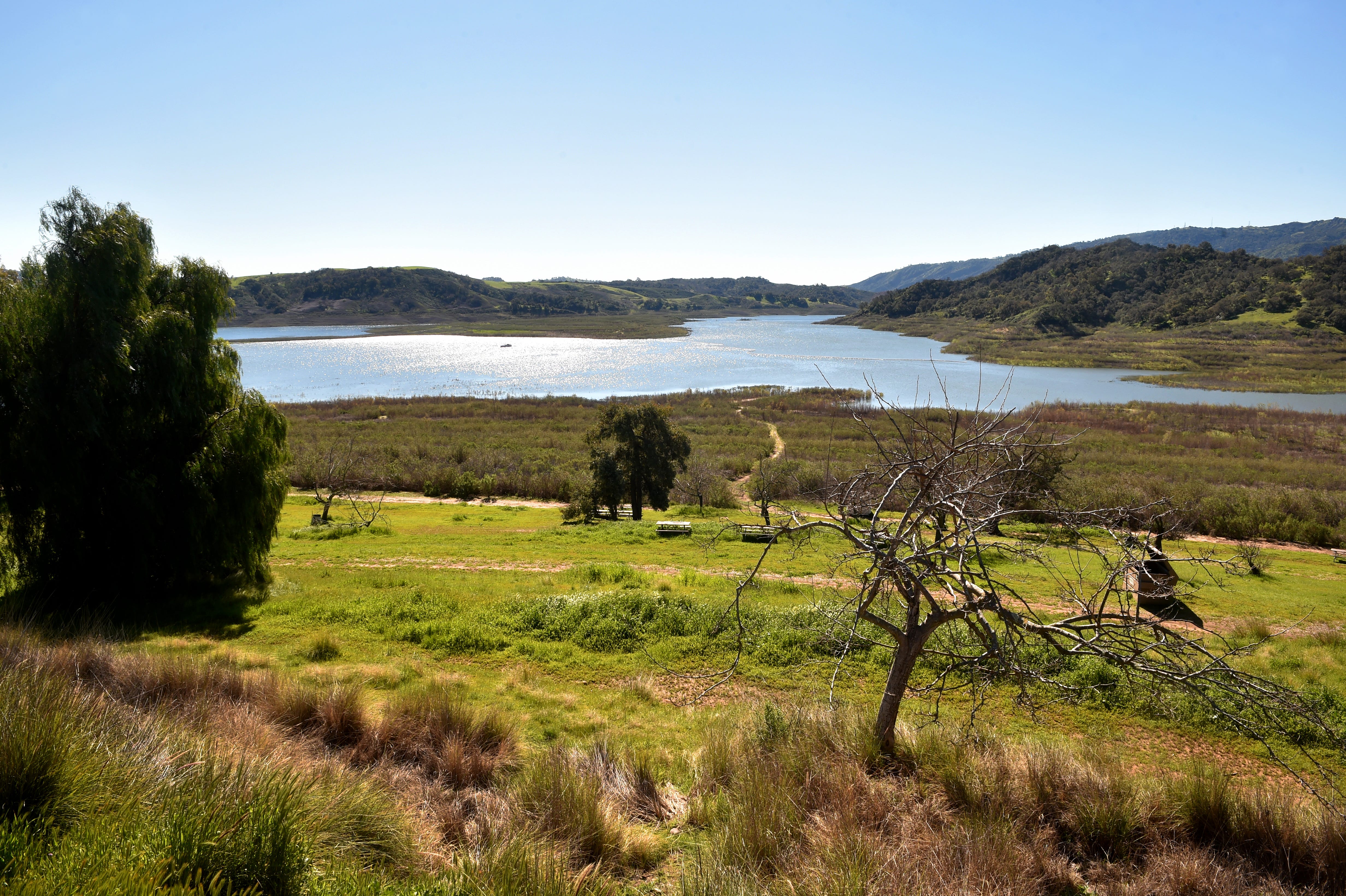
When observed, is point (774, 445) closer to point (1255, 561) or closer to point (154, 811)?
point (1255, 561)

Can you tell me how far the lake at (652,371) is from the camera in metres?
72.4

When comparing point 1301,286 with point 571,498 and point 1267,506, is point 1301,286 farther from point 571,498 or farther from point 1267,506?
point 571,498

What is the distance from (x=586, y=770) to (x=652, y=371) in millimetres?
96880

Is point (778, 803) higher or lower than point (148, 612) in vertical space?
higher

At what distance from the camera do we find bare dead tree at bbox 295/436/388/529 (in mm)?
24672

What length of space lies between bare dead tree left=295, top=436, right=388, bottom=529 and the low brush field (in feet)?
44.4

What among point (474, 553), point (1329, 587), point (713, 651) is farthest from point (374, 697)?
point (1329, 587)

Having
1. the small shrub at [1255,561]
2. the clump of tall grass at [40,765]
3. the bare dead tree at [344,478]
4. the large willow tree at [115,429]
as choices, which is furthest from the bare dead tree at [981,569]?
the bare dead tree at [344,478]

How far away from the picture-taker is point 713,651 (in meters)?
10.4

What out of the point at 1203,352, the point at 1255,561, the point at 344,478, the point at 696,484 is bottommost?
the point at 1255,561

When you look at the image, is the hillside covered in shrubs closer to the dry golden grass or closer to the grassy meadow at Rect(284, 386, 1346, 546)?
the grassy meadow at Rect(284, 386, 1346, 546)

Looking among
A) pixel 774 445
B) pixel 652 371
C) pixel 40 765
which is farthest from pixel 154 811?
pixel 652 371

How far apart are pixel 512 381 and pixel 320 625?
270 ft

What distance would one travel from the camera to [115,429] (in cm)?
1135
